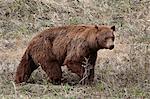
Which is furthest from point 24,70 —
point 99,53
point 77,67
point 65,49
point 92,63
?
point 99,53

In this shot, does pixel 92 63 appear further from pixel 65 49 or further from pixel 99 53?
pixel 99 53

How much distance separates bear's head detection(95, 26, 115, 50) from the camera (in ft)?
29.3

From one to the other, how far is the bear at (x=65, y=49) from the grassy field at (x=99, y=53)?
236 mm

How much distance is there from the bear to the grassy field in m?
0.24

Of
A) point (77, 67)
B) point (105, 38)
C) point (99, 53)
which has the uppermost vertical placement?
point (105, 38)

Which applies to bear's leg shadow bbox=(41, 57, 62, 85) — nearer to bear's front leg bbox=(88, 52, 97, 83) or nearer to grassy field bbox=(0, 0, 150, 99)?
grassy field bbox=(0, 0, 150, 99)

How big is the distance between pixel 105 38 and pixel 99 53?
2794mm

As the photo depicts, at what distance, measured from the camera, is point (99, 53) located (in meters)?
11.7

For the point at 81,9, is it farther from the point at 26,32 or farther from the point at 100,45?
the point at 100,45

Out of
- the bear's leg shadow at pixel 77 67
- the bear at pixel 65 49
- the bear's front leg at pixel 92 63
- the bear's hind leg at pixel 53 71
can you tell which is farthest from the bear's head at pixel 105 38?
the bear's hind leg at pixel 53 71

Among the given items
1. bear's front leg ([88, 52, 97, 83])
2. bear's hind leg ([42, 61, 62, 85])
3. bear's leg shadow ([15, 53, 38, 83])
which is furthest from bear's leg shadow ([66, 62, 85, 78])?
bear's leg shadow ([15, 53, 38, 83])

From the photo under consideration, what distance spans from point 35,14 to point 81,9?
1319 mm

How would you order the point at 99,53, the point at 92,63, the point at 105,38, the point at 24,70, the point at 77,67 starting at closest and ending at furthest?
the point at 105,38 → the point at 77,67 → the point at 92,63 → the point at 24,70 → the point at 99,53

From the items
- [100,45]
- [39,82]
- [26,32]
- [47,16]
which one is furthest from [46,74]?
[47,16]
